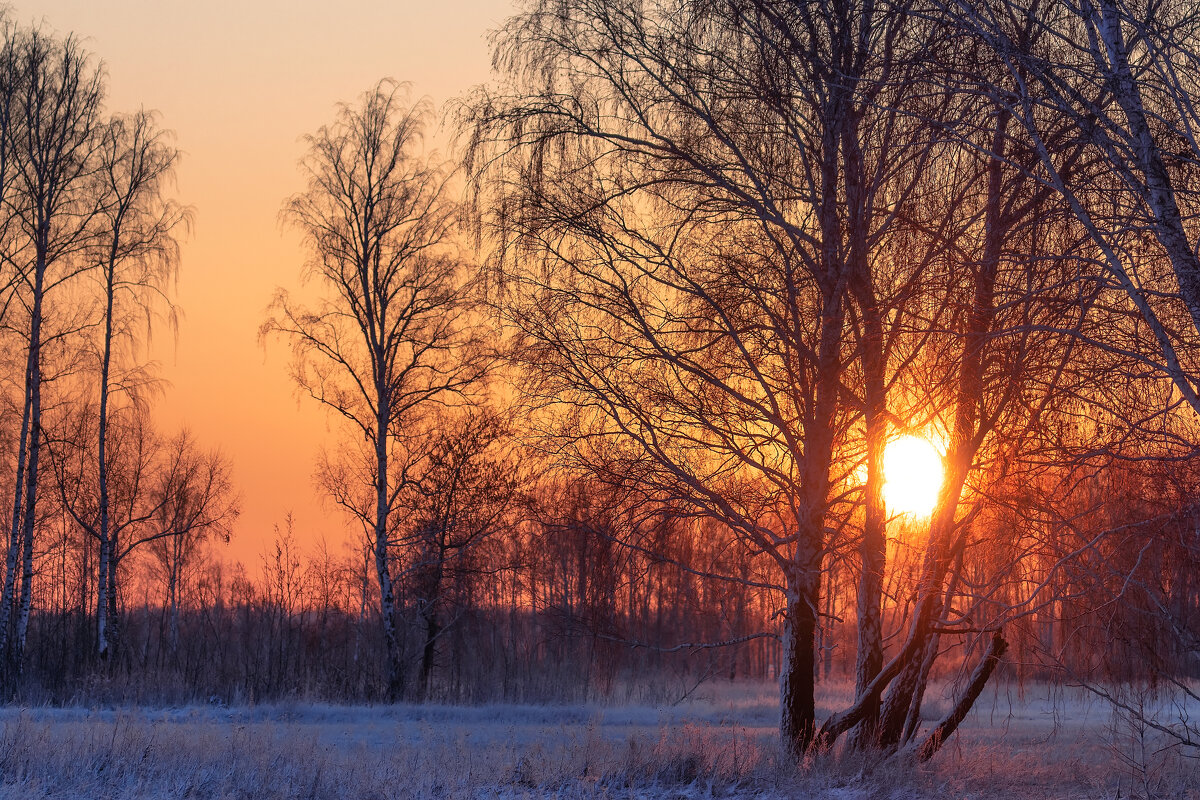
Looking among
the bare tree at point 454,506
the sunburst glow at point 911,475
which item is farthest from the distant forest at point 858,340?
the bare tree at point 454,506

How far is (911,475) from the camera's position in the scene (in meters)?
9.97

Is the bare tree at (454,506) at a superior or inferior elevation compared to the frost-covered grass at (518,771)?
superior

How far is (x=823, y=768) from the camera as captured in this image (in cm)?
952

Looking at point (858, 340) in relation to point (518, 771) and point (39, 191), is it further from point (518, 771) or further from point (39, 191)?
point (39, 191)

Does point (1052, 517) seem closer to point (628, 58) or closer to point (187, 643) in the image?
point (628, 58)

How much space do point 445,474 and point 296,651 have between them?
16.0ft

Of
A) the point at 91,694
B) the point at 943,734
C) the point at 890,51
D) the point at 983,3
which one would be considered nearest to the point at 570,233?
the point at 890,51

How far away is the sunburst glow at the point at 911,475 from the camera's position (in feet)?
32.0

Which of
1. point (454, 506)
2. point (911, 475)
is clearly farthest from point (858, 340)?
point (454, 506)

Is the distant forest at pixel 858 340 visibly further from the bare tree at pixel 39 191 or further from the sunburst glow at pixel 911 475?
the bare tree at pixel 39 191

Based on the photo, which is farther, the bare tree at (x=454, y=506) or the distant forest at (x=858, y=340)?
the bare tree at (x=454, y=506)

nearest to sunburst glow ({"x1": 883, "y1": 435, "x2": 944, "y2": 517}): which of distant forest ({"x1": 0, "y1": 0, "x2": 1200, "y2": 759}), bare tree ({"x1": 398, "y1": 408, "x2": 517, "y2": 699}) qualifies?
distant forest ({"x1": 0, "y1": 0, "x2": 1200, "y2": 759})

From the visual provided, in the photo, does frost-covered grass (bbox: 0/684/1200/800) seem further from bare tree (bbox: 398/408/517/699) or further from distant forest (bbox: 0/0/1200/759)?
bare tree (bbox: 398/408/517/699)

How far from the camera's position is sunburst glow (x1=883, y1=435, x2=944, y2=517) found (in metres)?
9.77
